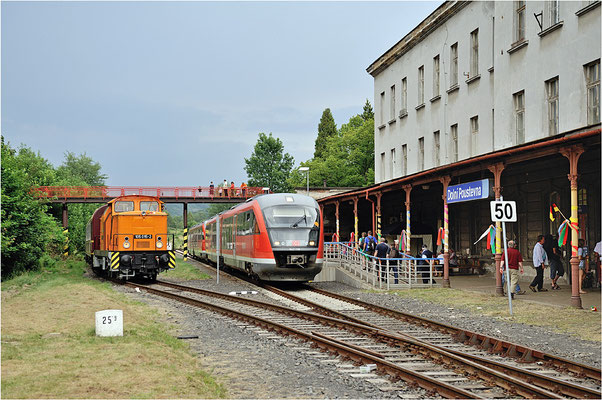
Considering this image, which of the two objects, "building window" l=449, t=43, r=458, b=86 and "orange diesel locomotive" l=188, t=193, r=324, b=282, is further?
"building window" l=449, t=43, r=458, b=86

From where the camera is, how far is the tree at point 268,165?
90562 mm

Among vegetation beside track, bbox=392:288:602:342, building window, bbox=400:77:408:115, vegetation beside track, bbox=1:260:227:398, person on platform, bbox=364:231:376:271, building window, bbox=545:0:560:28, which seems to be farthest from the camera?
building window, bbox=400:77:408:115

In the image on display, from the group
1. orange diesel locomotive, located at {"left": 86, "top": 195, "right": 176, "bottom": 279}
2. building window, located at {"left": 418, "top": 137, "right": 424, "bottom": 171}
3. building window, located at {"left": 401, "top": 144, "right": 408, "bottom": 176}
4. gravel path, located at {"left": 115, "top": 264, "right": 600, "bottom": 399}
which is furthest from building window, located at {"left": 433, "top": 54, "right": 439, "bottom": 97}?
gravel path, located at {"left": 115, "top": 264, "right": 600, "bottom": 399}

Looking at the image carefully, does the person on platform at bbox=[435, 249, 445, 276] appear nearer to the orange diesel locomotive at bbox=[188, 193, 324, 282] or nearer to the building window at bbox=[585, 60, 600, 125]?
the orange diesel locomotive at bbox=[188, 193, 324, 282]

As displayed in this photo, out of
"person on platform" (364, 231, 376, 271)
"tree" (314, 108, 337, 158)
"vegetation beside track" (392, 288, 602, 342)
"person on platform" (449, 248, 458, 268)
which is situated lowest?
"vegetation beside track" (392, 288, 602, 342)

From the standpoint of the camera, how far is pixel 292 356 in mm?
11133

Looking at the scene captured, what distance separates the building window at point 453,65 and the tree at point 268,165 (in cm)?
6059

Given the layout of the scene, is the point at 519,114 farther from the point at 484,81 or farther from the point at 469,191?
the point at 469,191

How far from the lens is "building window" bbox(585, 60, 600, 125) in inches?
798

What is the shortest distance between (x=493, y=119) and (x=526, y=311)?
12256 mm

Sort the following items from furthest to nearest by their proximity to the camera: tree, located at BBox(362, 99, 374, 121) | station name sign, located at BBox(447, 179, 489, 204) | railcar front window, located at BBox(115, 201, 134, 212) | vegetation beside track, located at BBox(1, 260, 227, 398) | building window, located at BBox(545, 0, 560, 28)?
1. tree, located at BBox(362, 99, 374, 121)
2. railcar front window, located at BBox(115, 201, 134, 212)
3. building window, located at BBox(545, 0, 560, 28)
4. station name sign, located at BBox(447, 179, 489, 204)
5. vegetation beside track, located at BBox(1, 260, 227, 398)

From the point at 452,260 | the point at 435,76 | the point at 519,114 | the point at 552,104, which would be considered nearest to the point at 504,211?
the point at 552,104

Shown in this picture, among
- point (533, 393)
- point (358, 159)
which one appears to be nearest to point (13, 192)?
point (533, 393)

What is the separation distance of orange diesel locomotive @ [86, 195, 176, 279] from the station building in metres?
8.94
